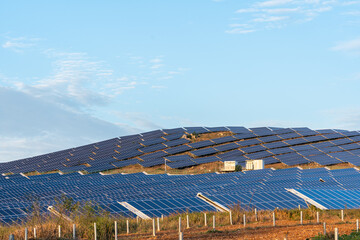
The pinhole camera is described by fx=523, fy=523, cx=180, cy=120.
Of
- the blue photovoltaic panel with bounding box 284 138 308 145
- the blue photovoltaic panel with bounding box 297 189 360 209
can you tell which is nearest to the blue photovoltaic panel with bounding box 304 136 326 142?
the blue photovoltaic panel with bounding box 284 138 308 145

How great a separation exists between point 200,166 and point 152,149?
996 cm

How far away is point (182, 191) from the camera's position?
3481cm

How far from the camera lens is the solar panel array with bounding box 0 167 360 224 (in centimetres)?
2831

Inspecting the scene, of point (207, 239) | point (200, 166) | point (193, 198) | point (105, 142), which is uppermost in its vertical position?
point (105, 142)

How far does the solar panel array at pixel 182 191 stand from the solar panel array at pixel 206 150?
18.7 meters

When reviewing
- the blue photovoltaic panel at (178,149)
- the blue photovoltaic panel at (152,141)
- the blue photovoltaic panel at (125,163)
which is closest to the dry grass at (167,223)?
the blue photovoltaic panel at (125,163)

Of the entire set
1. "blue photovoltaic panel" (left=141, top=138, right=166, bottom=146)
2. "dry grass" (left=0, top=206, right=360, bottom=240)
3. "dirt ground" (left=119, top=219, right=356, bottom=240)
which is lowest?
"dirt ground" (left=119, top=219, right=356, bottom=240)

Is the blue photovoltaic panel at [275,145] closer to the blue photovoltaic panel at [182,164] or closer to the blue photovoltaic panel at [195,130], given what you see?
the blue photovoltaic panel at [195,130]

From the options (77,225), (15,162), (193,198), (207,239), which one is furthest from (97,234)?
→ (15,162)

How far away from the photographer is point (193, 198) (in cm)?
3112

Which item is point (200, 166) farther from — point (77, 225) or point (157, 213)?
point (77, 225)

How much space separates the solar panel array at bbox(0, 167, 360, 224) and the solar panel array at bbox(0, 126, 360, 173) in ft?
61.3

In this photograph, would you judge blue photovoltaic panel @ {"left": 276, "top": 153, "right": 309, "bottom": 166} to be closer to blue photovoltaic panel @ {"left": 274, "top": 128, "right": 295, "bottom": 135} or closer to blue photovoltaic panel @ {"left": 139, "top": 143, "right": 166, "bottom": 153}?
blue photovoltaic panel @ {"left": 274, "top": 128, "right": 295, "bottom": 135}

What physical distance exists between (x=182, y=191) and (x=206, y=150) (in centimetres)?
3561
